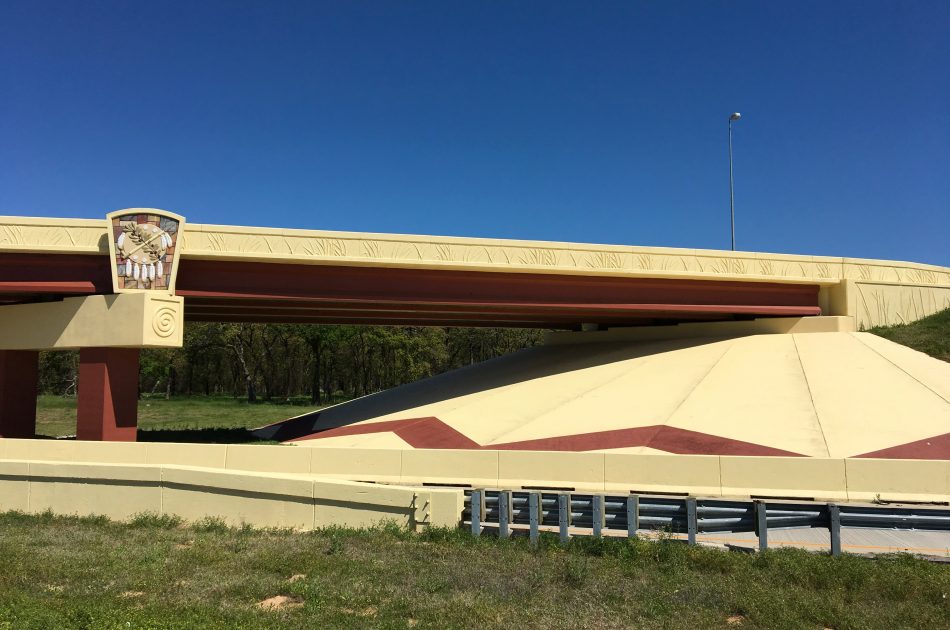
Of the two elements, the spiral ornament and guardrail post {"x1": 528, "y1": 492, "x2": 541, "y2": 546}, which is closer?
guardrail post {"x1": 528, "y1": 492, "x2": 541, "y2": 546}

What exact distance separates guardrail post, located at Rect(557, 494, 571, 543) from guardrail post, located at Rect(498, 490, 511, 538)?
33.1 inches

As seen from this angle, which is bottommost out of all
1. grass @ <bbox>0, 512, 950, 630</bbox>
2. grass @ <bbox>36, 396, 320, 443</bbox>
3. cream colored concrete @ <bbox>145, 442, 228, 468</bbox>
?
grass @ <bbox>36, 396, 320, 443</bbox>

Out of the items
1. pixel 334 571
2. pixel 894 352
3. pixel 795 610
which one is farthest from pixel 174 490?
pixel 894 352

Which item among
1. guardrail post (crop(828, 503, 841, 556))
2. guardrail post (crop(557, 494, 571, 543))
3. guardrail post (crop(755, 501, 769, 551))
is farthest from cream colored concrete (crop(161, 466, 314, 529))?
guardrail post (crop(828, 503, 841, 556))

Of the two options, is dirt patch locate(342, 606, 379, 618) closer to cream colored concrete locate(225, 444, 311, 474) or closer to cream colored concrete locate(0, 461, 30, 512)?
cream colored concrete locate(225, 444, 311, 474)

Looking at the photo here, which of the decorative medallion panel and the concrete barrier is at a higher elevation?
the decorative medallion panel

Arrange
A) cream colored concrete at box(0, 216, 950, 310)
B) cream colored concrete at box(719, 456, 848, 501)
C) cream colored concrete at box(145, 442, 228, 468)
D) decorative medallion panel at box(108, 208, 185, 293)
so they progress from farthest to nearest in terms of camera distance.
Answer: cream colored concrete at box(0, 216, 950, 310) → decorative medallion panel at box(108, 208, 185, 293) → cream colored concrete at box(145, 442, 228, 468) → cream colored concrete at box(719, 456, 848, 501)

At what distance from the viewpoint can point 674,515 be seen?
10.8 m

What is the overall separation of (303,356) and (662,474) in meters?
67.6

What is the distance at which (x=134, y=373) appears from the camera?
23641 millimetres

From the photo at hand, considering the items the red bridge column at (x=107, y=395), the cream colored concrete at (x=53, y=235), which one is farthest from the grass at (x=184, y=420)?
the cream colored concrete at (x=53, y=235)

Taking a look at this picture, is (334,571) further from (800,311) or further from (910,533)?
(800,311)

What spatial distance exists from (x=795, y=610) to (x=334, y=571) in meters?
5.86

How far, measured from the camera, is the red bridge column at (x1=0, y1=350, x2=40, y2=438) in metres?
25.6
